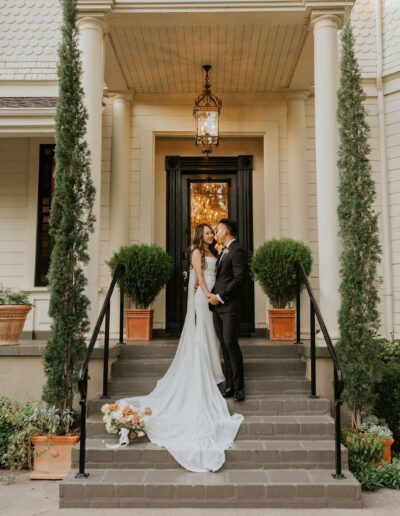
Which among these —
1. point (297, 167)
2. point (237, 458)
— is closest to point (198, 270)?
point (237, 458)

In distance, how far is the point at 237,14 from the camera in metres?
5.98

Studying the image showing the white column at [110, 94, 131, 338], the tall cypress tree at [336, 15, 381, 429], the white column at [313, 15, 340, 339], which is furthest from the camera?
the white column at [110, 94, 131, 338]

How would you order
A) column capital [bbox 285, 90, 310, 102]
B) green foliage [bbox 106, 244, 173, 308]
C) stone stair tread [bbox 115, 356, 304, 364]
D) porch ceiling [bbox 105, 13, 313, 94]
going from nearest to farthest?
stone stair tread [bbox 115, 356, 304, 364]
porch ceiling [bbox 105, 13, 313, 94]
green foliage [bbox 106, 244, 173, 308]
column capital [bbox 285, 90, 310, 102]

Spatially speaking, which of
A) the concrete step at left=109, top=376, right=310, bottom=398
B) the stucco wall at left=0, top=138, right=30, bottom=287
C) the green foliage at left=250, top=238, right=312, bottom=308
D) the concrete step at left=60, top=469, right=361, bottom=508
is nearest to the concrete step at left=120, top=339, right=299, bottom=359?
the concrete step at left=109, top=376, right=310, bottom=398

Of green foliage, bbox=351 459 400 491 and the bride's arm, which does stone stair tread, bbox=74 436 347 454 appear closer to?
green foliage, bbox=351 459 400 491

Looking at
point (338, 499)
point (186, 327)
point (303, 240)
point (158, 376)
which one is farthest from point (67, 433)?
point (303, 240)

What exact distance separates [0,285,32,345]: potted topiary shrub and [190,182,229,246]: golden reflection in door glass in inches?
124

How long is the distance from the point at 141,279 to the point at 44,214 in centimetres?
272

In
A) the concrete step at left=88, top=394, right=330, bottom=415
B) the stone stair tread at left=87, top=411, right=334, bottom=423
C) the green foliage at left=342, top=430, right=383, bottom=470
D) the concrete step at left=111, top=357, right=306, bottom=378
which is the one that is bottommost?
the green foliage at left=342, top=430, right=383, bottom=470

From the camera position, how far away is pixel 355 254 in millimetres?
5137

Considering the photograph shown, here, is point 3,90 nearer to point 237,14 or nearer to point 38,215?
point 38,215

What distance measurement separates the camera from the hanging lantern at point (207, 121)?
7172mm

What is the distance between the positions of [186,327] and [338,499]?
2.31 m

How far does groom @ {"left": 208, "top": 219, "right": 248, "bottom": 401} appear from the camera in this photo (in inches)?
201
